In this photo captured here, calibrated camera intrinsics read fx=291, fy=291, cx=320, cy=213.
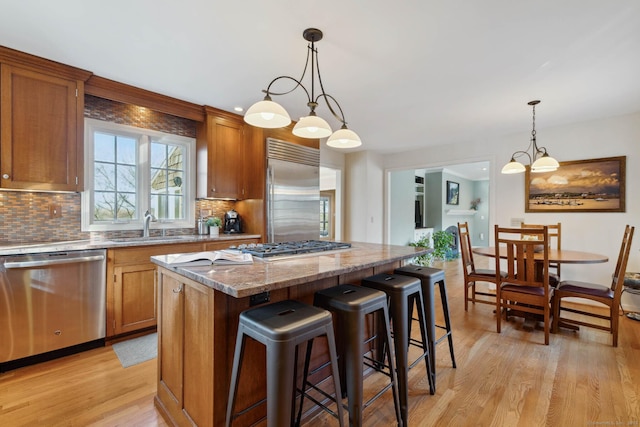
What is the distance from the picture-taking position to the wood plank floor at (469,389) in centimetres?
169

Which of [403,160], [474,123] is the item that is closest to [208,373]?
[474,123]

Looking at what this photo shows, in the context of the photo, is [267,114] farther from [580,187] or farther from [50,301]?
[580,187]

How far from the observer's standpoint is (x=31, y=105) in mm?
2361

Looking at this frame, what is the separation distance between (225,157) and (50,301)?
2.13 meters

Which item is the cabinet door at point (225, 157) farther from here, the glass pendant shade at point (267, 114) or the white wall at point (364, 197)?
the white wall at point (364, 197)

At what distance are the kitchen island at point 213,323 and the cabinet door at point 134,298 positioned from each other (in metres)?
1.18

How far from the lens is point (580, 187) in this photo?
384 cm

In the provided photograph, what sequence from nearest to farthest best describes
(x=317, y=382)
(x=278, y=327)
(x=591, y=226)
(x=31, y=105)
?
1. (x=278, y=327)
2. (x=317, y=382)
3. (x=31, y=105)
4. (x=591, y=226)

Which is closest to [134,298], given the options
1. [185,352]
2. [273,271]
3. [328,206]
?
[185,352]

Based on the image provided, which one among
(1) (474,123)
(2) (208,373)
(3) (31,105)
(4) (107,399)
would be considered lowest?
(4) (107,399)

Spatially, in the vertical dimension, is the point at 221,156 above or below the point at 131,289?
above

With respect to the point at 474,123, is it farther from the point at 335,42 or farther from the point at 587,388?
the point at 587,388

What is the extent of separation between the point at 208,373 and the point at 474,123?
411cm

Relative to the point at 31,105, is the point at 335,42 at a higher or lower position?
higher
